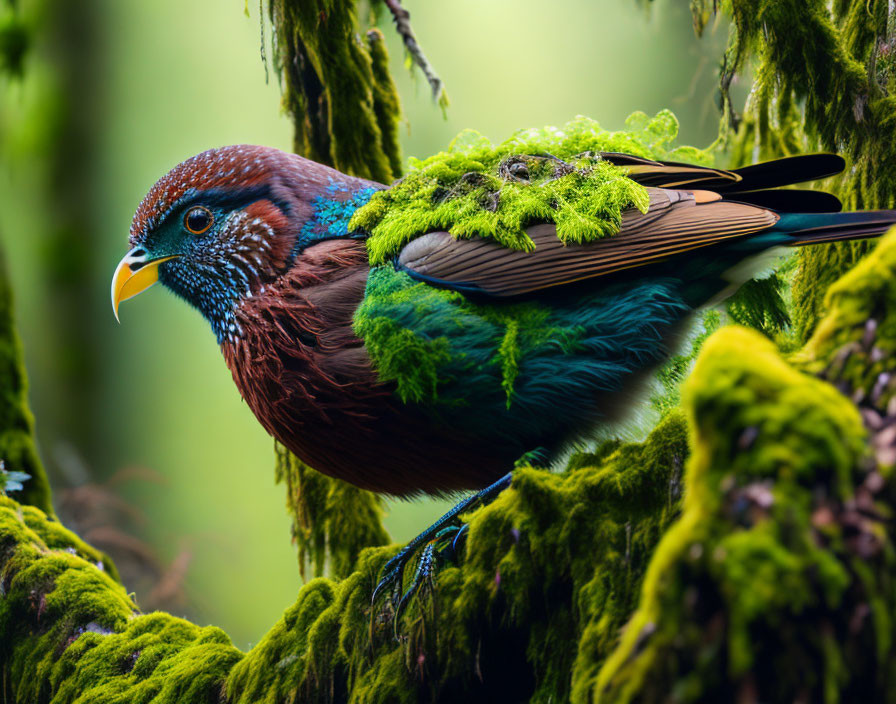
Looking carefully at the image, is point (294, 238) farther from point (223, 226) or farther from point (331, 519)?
point (331, 519)

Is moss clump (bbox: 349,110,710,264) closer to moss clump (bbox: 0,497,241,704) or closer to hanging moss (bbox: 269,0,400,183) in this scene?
hanging moss (bbox: 269,0,400,183)

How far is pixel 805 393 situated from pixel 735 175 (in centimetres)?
156

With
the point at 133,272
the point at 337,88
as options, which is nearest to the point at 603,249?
the point at 133,272

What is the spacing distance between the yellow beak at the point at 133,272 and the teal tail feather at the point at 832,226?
2208 mm

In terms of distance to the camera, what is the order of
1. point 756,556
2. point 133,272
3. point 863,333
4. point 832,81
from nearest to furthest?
1. point 756,556
2. point 863,333
3. point 832,81
4. point 133,272

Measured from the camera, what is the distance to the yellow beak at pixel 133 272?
9.12ft

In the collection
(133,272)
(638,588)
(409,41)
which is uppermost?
(409,41)

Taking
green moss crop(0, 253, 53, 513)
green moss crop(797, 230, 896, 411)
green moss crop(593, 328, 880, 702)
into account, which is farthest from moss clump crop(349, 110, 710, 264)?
green moss crop(0, 253, 53, 513)

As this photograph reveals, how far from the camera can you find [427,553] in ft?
6.79

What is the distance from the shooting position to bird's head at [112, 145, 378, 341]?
2.66 meters

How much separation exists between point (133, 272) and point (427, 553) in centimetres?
165

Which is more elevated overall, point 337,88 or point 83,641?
point 337,88

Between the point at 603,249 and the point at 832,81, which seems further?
the point at 832,81

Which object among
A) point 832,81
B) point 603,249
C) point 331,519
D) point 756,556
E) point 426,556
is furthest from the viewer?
point 331,519
